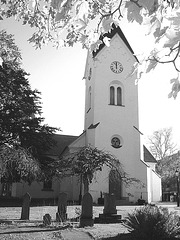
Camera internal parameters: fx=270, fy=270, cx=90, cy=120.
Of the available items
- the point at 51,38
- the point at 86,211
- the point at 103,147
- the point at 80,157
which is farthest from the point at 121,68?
the point at 51,38

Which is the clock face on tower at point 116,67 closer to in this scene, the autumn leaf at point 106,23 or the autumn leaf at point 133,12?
the autumn leaf at point 106,23

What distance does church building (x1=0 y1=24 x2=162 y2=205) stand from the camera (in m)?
26.9

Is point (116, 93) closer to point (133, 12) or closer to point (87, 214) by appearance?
point (87, 214)

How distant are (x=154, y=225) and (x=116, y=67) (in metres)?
24.8


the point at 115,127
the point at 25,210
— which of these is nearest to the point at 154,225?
the point at 25,210

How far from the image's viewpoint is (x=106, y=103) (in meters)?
29.3

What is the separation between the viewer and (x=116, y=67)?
1208 inches

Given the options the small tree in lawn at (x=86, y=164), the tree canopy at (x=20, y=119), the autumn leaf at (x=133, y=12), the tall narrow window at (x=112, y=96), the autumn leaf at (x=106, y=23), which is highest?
the tall narrow window at (x=112, y=96)

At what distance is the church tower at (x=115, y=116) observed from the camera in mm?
26969

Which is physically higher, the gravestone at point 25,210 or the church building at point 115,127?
the church building at point 115,127

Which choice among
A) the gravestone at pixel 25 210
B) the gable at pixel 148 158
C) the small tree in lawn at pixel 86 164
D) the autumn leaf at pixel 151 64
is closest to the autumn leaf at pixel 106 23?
the autumn leaf at pixel 151 64

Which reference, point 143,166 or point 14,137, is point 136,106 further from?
point 14,137

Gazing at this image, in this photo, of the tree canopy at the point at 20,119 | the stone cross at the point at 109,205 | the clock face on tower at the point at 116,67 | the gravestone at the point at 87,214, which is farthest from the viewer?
the clock face on tower at the point at 116,67

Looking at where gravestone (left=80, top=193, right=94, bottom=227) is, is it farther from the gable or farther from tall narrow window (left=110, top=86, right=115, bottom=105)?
the gable
